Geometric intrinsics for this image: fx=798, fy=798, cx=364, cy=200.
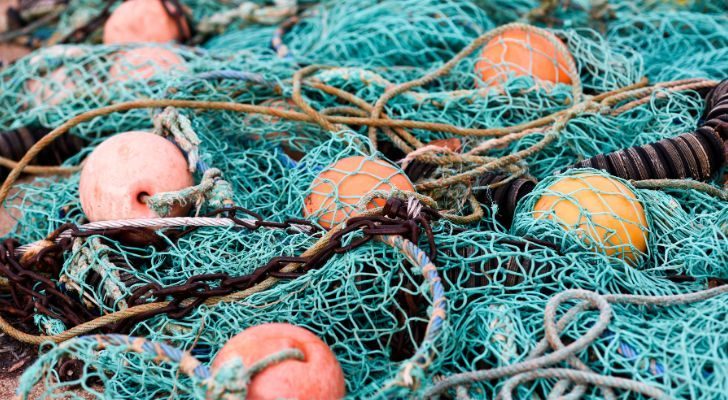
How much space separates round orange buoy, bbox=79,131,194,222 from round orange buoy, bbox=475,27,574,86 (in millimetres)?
1608

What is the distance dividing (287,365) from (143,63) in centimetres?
253

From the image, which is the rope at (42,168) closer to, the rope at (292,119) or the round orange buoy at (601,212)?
the rope at (292,119)

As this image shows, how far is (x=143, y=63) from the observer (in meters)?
4.28

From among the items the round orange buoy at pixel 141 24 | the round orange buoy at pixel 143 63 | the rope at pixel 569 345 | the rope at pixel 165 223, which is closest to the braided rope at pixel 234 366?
the rope at pixel 569 345

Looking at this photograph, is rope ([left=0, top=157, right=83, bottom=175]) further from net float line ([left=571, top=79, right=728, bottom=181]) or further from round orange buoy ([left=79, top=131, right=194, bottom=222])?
net float line ([left=571, top=79, right=728, bottom=181])

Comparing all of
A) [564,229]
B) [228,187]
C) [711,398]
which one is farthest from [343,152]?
[711,398]

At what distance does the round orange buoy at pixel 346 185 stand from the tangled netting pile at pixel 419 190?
0.43 ft

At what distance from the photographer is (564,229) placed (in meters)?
2.95

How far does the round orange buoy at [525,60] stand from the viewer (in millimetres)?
3939

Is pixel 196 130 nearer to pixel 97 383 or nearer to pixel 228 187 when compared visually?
pixel 228 187

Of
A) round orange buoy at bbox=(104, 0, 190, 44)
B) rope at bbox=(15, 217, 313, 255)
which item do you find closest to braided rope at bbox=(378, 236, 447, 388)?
rope at bbox=(15, 217, 313, 255)

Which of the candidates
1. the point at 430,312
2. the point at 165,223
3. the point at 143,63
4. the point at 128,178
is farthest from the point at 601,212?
the point at 143,63

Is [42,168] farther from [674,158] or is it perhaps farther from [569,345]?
[674,158]

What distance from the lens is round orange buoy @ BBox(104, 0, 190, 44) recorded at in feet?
16.0
